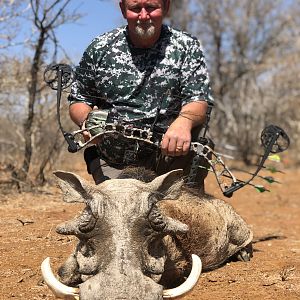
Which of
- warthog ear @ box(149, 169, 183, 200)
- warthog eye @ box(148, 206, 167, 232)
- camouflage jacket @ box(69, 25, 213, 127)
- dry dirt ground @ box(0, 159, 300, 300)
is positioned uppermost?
camouflage jacket @ box(69, 25, 213, 127)

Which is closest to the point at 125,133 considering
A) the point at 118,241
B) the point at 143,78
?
the point at 143,78

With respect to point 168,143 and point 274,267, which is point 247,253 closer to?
point 274,267

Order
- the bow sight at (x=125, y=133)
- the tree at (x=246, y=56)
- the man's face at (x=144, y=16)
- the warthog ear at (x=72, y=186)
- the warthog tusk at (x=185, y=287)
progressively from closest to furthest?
the warthog tusk at (x=185, y=287), the warthog ear at (x=72, y=186), the bow sight at (x=125, y=133), the man's face at (x=144, y=16), the tree at (x=246, y=56)

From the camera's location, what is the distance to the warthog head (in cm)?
248

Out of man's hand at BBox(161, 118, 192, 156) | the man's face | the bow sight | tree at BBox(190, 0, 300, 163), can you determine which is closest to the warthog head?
man's hand at BBox(161, 118, 192, 156)

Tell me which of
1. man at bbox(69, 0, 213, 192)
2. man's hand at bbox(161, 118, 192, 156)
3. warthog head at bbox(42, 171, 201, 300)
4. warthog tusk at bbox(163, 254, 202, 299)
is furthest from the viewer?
man at bbox(69, 0, 213, 192)

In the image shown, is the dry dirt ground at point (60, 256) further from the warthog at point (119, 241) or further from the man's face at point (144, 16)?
the man's face at point (144, 16)

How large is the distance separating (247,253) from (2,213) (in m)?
2.50

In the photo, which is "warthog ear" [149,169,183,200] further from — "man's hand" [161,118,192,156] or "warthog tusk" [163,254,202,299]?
"man's hand" [161,118,192,156]

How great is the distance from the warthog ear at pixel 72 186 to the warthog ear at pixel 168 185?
1.14 feet

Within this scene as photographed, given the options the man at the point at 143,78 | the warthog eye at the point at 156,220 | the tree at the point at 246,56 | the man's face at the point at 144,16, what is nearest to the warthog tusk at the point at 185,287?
the warthog eye at the point at 156,220

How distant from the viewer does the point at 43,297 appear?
339cm

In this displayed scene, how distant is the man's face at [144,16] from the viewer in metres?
4.12

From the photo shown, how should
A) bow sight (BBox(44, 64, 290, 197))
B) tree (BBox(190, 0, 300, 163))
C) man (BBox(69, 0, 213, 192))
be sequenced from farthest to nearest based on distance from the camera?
tree (BBox(190, 0, 300, 163)) < man (BBox(69, 0, 213, 192)) < bow sight (BBox(44, 64, 290, 197))
